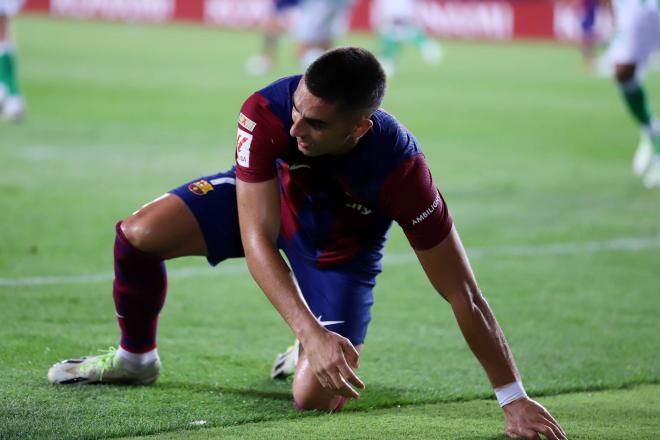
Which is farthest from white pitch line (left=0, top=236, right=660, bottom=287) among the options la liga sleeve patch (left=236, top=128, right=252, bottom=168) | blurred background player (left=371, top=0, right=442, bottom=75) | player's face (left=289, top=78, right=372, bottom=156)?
blurred background player (left=371, top=0, right=442, bottom=75)

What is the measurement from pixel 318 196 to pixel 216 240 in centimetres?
42

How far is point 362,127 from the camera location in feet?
12.5

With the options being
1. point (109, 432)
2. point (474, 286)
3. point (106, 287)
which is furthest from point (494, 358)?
point (106, 287)

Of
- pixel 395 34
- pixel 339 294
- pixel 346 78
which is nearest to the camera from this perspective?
pixel 346 78

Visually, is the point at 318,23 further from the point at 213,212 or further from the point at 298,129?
the point at 298,129

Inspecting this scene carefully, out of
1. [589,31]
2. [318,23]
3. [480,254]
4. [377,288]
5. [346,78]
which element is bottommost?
[589,31]

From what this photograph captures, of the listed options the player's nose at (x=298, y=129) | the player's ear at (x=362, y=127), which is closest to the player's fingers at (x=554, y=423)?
the player's ear at (x=362, y=127)

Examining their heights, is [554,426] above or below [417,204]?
below

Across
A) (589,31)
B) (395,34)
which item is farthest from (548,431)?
(589,31)

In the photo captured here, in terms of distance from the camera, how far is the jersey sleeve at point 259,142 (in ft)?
12.7

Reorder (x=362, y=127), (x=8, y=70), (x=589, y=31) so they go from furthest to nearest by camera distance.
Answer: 1. (x=589, y=31)
2. (x=8, y=70)
3. (x=362, y=127)

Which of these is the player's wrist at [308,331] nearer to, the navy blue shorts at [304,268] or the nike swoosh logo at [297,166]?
the nike swoosh logo at [297,166]

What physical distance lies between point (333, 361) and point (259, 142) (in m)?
0.85

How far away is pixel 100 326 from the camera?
208 inches
